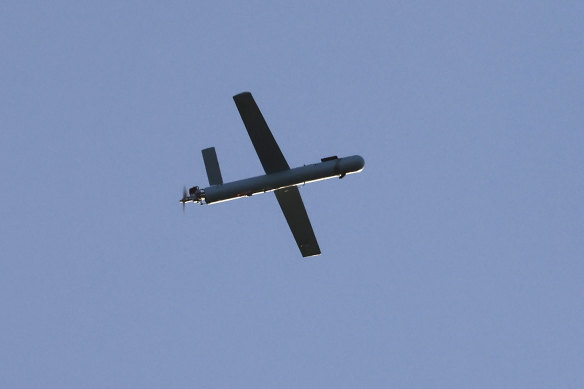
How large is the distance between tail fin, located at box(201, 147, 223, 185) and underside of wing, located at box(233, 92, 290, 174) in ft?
10.3

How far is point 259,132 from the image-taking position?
4616 centimetres

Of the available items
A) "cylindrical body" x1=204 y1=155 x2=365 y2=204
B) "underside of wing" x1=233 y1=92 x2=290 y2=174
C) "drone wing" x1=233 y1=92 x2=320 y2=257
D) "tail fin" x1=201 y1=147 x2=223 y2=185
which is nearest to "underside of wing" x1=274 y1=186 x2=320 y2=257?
"drone wing" x1=233 y1=92 x2=320 y2=257

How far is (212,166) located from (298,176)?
5.18 m

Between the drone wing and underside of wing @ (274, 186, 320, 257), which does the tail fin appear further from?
underside of wing @ (274, 186, 320, 257)

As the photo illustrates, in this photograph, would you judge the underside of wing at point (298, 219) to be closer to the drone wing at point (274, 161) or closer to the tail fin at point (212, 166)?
the drone wing at point (274, 161)

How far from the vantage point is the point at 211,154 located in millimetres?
49625

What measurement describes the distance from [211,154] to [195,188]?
238 centimetres

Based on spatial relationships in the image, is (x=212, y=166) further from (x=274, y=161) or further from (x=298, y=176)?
(x=298, y=176)

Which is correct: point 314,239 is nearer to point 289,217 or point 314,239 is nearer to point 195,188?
point 289,217

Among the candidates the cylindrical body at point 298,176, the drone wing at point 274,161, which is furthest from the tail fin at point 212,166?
the drone wing at point 274,161

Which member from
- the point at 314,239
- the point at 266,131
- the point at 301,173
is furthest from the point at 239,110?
the point at 314,239

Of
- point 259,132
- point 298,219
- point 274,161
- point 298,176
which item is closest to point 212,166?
point 274,161

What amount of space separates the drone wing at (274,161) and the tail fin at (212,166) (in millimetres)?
3116

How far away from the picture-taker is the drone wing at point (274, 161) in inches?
1811
